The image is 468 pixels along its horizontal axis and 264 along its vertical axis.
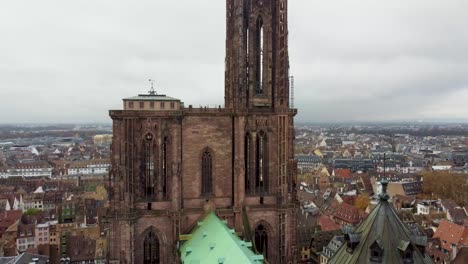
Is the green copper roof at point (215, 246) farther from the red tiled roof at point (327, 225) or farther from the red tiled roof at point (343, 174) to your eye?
the red tiled roof at point (343, 174)

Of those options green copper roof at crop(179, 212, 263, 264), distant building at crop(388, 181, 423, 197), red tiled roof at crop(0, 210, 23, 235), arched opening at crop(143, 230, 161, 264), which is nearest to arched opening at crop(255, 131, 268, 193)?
green copper roof at crop(179, 212, 263, 264)

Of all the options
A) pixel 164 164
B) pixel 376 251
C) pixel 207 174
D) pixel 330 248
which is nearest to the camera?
pixel 376 251

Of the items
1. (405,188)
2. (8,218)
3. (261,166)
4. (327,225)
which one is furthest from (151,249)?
(405,188)

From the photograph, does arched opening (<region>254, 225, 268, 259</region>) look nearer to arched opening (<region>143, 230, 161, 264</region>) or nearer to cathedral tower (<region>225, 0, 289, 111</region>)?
arched opening (<region>143, 230, 161, 264</region>)

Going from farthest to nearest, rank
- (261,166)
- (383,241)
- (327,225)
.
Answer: (327,225)
(261,166)
(383,241)

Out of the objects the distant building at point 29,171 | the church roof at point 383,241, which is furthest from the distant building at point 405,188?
the distant building at point 29,171

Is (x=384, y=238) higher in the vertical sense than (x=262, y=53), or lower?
lower

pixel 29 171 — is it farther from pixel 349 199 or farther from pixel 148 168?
pixel 148 168
